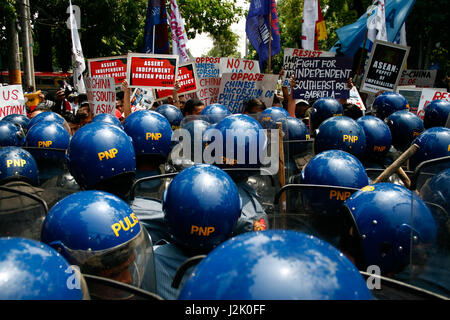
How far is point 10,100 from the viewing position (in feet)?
30.0

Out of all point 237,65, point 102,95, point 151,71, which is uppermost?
point 237,65

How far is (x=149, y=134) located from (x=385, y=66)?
666 centimetres

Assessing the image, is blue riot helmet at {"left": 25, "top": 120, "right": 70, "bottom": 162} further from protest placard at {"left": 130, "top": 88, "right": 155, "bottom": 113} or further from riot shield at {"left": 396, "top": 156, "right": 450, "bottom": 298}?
protest placard at {"left": 130, "top": 88, "right": 155, "bottom": 113}

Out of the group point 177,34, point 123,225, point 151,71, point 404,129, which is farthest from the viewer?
point 177,34

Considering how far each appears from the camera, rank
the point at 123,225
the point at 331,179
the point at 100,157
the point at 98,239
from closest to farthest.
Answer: the point at 98,239, the point at 123,225, the point at 331,179, the point at 100,157

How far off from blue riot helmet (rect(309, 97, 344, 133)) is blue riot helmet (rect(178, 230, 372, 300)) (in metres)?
7.10

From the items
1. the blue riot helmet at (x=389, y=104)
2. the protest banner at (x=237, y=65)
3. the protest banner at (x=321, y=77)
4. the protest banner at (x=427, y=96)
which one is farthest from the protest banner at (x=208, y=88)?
the protest banner at (x=427, y=96)

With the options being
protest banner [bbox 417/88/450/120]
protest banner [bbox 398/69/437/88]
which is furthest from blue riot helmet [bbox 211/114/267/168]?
protest banner [bbox 398/69/437/88]

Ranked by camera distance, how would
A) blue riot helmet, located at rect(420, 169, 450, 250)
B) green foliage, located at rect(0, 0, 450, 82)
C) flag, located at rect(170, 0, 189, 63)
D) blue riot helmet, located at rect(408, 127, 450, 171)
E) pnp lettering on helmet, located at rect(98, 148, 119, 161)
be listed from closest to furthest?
1. blue riot helmet, located at rect(420, 169, 450, 250)
2. pnp lettering on helmet, located at rect(98, 148, 119, 161)
3. blue riot helmet, located at rect(408, 127, 450, 171)
4. flag, located at rect(170, 0, 189, 63)
5. green foliage, located at rect(0, 0, 450, 82)

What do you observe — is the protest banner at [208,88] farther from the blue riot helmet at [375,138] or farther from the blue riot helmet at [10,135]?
the blue riot helmet at [375,138]

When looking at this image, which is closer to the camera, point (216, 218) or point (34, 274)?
point (34, 274)

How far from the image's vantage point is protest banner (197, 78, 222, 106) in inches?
375

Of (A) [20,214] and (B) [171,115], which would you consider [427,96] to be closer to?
(B) [171,115]

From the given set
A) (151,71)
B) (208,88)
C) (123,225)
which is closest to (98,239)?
(123,225)
